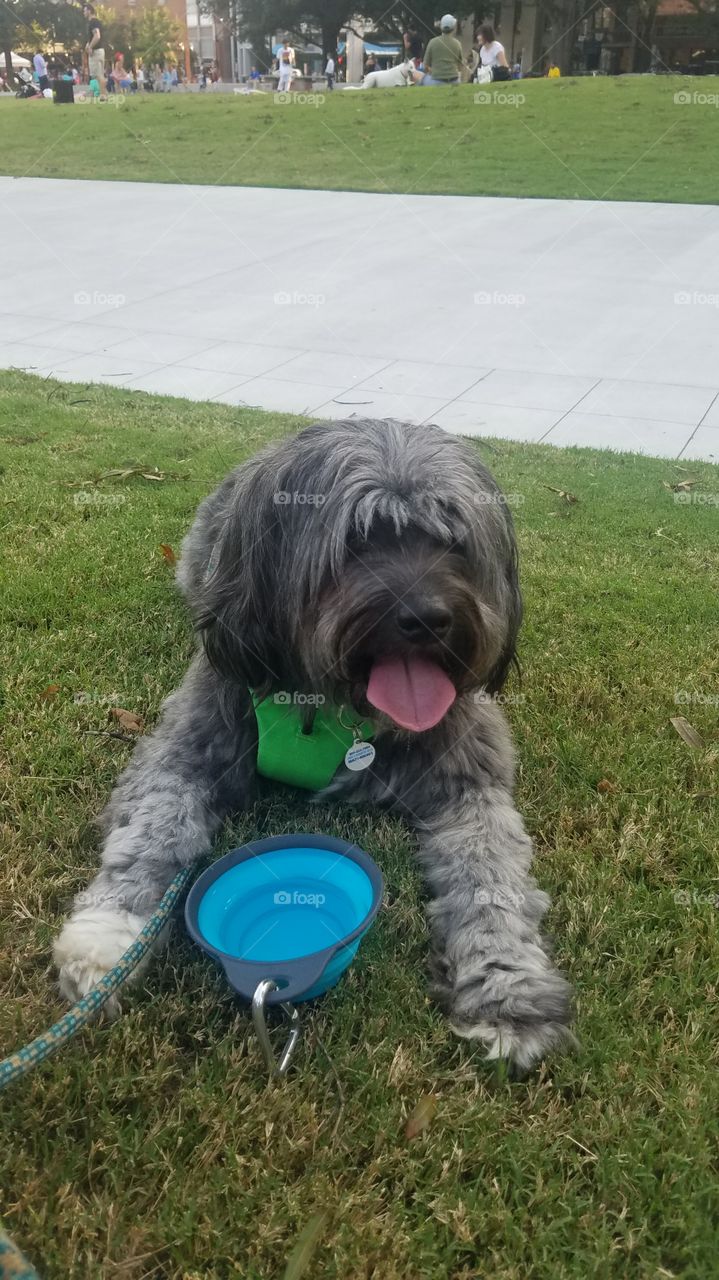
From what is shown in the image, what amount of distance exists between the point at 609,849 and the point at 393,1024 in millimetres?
1149

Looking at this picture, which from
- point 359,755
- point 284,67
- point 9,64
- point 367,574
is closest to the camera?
point 367,574

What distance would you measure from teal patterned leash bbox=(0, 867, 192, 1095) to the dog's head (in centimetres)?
79

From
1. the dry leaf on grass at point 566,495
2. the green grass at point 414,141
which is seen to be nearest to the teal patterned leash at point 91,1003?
the dry leaf on grass at point 566,495

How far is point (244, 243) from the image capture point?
17.2 metres

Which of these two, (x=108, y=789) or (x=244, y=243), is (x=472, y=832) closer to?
(x=108, y=789)

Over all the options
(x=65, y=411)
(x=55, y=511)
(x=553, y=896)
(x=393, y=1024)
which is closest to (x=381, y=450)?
(x=553, y=896)

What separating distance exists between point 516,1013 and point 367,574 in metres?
1.30

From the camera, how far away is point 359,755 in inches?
135

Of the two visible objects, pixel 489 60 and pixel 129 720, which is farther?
pixel 489 60

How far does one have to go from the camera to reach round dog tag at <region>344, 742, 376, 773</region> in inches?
135

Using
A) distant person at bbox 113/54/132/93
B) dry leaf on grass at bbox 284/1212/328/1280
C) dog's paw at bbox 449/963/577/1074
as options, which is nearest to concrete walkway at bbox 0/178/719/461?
dog's paw at bbox 449/963/577/1074

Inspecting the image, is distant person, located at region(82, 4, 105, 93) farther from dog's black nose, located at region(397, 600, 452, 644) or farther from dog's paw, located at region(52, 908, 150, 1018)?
dog's paw, located at region(52, 908, 150, 1018)

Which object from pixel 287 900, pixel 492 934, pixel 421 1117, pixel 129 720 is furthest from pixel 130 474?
pixel 421 1117

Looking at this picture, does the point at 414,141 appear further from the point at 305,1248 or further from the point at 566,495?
the point at 305,1248
